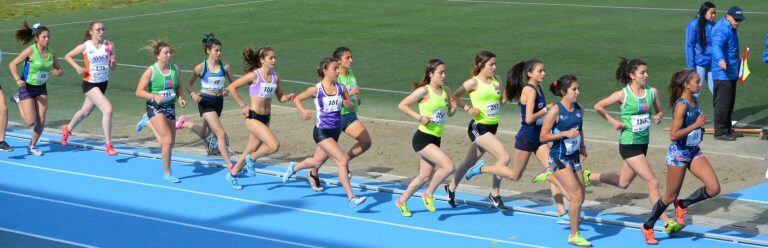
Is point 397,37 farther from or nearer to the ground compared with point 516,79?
nearer to the ground

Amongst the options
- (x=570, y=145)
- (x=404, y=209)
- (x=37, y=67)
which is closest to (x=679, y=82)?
(x=570, y=145)

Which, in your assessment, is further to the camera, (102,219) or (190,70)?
(190,70)

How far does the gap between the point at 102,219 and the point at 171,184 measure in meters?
1.87

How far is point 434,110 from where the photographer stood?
12.4 meters

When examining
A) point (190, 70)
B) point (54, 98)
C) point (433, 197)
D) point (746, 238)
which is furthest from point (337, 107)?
point (190, 70)

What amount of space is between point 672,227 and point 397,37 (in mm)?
17318

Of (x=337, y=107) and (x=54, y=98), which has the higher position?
(x=337, y=107)

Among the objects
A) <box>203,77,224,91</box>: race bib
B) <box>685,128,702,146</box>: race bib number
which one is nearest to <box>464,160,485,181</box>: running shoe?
<box>685,128,702,146</box>: race bib number

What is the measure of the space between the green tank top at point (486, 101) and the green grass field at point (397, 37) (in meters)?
6.61

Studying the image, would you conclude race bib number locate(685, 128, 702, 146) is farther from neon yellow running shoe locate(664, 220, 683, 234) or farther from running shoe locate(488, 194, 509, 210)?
running shoe locate(488, 194, 509, 210)

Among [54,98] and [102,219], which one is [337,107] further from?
[54,98]

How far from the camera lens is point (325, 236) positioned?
1202 cm

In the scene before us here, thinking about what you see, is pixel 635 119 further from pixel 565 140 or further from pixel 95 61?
pixel 95 61

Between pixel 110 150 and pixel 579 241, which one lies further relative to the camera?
pixel 110 150
